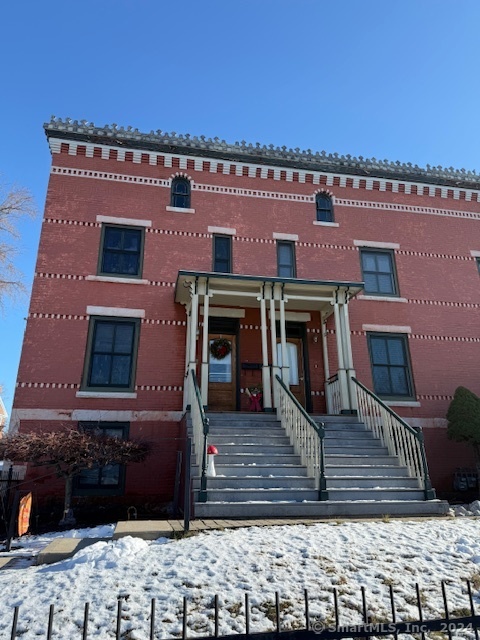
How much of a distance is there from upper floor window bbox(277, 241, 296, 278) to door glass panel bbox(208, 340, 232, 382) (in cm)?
318

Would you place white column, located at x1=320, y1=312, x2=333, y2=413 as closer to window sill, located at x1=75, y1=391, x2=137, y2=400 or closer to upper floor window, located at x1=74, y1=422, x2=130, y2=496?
window sill, located at x1=75, y1=391, x2=137, y2=400

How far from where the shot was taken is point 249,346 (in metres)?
13.1

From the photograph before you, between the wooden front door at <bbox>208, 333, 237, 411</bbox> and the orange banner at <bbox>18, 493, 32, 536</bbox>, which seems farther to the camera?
the wooden front door at <bbox>208, 333, 237, 411</bbox>

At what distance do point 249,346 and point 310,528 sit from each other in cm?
727

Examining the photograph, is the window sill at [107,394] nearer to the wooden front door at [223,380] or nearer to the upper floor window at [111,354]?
the upper floor window at [111,354]

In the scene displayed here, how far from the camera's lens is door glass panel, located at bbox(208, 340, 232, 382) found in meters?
13.0

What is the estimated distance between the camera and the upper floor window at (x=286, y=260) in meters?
14.2

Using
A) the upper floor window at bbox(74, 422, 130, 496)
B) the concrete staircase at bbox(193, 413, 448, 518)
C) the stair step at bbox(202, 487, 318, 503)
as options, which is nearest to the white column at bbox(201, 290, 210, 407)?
the concrete staircase at bbox(193, 413, 448, 518)

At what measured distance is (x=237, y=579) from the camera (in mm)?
4164

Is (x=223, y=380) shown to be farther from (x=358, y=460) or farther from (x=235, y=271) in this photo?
(x=358, y=460)

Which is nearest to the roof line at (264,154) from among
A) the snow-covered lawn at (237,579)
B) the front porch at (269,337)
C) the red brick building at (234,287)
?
the red brick building at (234,287)

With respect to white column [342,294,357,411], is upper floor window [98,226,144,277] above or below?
above

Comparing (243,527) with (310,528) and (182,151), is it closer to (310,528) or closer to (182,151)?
(310,528)

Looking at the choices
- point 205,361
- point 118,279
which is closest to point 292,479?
point 205,361
